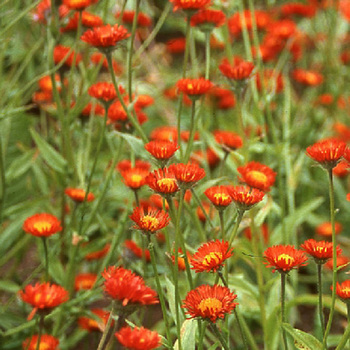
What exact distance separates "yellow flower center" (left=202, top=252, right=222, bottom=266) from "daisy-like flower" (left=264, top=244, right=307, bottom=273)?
2.2 inches

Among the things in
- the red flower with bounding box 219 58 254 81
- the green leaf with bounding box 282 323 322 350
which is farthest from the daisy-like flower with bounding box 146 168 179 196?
the red flower with bounding box 219 58 254 81

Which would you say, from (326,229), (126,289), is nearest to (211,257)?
(126,289)

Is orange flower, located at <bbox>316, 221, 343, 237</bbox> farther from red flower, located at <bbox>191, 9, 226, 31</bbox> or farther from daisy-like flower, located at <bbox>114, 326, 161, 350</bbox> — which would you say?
daisy-like flower, located at <bbox>114, 326, 161, 350</bbox>

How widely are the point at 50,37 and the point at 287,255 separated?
695 millimetres

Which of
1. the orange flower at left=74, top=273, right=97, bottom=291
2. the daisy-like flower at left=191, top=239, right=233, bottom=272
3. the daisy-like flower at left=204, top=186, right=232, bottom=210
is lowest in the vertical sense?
the orange flower at left=74, top=273, right=97, bottom=291

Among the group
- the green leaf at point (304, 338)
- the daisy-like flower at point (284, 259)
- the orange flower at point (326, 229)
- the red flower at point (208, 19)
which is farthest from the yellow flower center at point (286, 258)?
the orange flower at point (326, 229)

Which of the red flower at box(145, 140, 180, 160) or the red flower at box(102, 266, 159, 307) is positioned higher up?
the red flower at box(145, 140, 180, 160)

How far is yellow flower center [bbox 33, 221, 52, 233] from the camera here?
897mm

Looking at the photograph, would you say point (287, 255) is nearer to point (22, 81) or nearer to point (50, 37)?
point (50, 37)

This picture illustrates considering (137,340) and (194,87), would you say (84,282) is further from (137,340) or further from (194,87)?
(137,340)

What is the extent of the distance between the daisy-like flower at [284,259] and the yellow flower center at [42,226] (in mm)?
345

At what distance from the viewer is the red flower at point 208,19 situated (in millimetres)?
1087

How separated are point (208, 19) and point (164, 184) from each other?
47 cm

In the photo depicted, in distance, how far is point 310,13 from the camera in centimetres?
173
